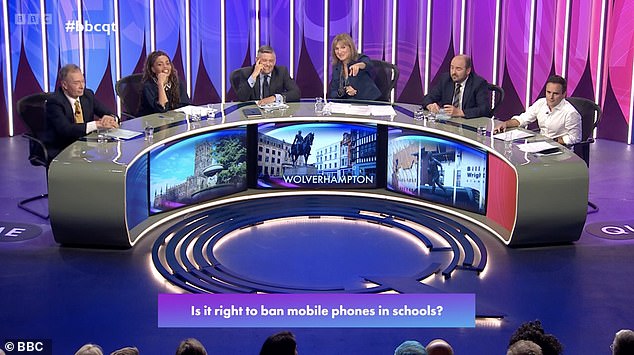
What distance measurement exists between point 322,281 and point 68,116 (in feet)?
7.81

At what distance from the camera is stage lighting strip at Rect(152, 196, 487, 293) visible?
17.7 feet

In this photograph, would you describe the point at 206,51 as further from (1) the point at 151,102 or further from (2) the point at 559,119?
(2) the point at 559,119

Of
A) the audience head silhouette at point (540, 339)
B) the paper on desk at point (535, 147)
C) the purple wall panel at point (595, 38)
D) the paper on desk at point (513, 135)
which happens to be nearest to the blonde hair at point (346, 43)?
the paper on desk at point (513, 135)

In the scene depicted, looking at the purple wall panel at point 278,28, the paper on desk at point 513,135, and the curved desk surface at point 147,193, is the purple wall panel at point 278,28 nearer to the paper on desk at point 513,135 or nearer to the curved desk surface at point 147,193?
the curved desk surface at point 147,193

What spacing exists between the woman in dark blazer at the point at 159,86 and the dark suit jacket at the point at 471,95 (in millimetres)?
1947

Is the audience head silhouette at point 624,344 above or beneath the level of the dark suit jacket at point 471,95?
beneath

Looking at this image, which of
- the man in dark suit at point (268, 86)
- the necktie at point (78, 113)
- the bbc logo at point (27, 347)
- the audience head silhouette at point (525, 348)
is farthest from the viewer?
the man in dark suit at point (268, 86)

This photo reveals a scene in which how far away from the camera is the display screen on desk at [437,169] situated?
21.4 ft

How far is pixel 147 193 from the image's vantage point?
6.28 metres

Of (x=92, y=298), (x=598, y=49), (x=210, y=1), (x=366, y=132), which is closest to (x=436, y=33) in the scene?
(x=598, y=49)

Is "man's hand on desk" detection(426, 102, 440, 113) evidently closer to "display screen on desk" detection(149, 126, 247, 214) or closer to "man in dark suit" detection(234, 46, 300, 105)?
"man in dark suit" detection(234, 46, 300, 105)

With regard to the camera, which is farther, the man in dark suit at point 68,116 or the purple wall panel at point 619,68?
the purple wall panel at point 619,68

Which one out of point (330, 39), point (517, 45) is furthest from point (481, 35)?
point (330, 39)

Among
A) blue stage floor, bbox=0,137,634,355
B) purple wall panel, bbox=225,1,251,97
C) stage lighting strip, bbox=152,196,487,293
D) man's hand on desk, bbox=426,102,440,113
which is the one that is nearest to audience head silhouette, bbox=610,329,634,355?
blue stage floor, bbox=0,137,634,355
